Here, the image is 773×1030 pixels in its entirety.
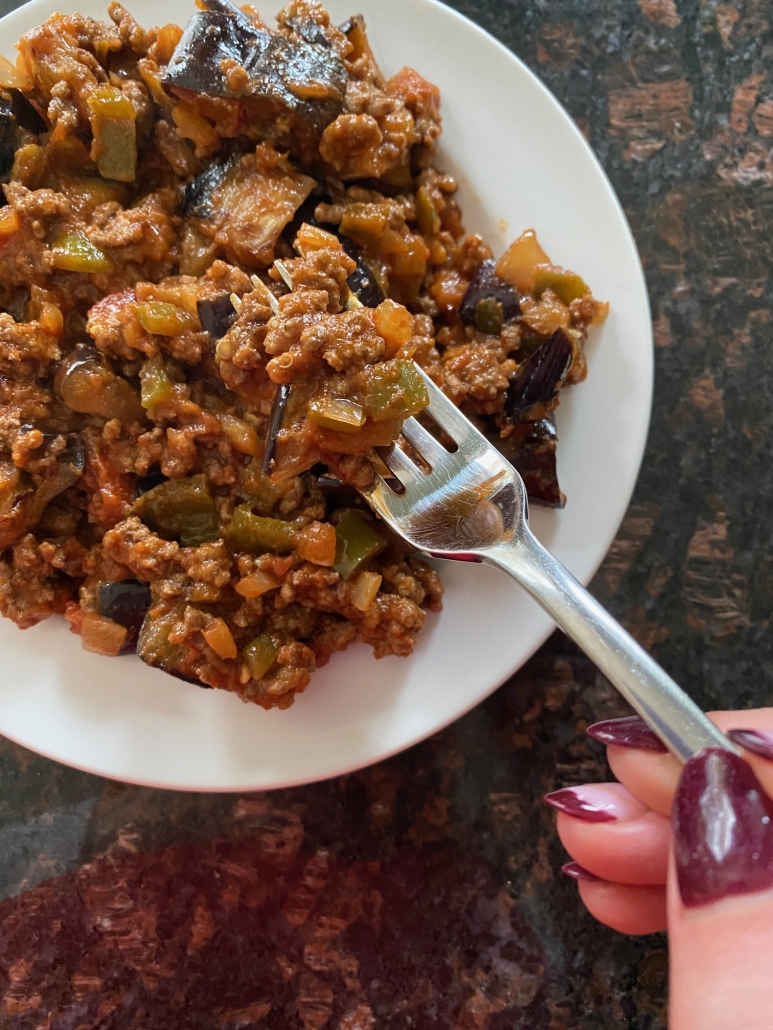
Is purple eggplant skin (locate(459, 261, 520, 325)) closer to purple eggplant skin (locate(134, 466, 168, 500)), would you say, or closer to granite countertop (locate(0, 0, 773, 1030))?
granite countertop (locate(0, 0, 773, 1030))

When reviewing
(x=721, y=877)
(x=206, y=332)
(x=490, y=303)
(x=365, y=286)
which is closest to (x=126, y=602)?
(x=206, y=332)

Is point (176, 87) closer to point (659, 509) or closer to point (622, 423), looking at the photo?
point (622, 423)

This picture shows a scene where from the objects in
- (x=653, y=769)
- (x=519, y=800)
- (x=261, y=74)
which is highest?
(x=261, y=74)

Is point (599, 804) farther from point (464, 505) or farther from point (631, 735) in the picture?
point (464, 505)

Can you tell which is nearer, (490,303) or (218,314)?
(218,314)

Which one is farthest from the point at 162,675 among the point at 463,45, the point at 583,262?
the point at 463,45

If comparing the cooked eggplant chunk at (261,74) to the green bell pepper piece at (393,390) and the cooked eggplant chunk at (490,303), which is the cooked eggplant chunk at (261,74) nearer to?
the cooked eggplant chunk at (490,303)
